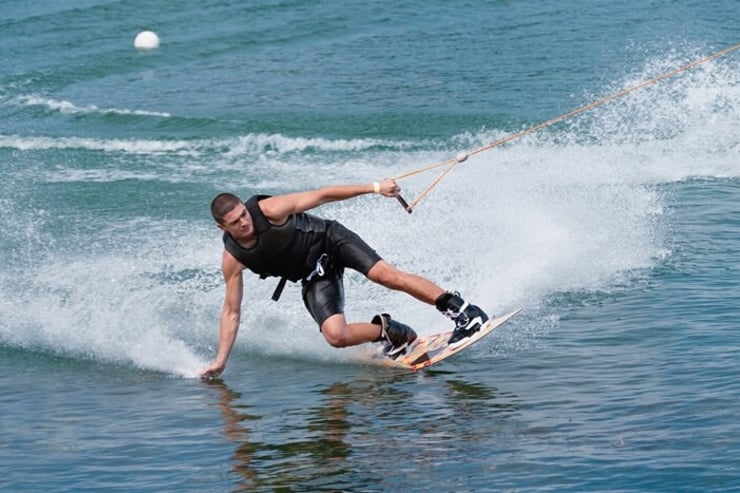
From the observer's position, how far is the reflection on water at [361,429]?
7176 mm

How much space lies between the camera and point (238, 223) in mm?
8422

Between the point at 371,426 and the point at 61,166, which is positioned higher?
the point at 61,166

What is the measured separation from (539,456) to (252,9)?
23479mm

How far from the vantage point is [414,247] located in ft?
43.2

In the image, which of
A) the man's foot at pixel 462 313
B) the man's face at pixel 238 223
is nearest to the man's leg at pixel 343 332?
the man's foot at pixel 462 313

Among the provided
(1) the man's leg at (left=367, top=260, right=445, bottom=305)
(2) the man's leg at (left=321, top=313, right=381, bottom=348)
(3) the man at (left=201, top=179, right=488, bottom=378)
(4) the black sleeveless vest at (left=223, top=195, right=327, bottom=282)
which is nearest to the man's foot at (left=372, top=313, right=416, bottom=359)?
(3) the man at (left=201, top=179, right=488, bottom=378)

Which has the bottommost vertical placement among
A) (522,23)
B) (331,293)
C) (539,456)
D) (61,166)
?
(539,456)

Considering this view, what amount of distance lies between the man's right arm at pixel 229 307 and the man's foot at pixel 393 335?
1.04m

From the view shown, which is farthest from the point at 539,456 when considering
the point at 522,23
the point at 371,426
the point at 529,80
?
the point at 522,23

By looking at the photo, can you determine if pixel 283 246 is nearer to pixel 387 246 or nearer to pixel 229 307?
pixel 229 307

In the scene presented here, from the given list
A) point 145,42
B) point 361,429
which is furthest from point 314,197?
point 145,42

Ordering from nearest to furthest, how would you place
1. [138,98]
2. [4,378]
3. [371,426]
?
[371,426]
[4,378]
[138,98]

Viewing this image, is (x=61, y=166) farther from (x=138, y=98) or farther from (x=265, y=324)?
(x=265, y=324)

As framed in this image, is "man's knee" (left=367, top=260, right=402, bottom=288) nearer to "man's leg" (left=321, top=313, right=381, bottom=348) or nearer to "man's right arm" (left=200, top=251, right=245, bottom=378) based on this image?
"man's leg" (left=321, top=313, right=381, bottom=348)
